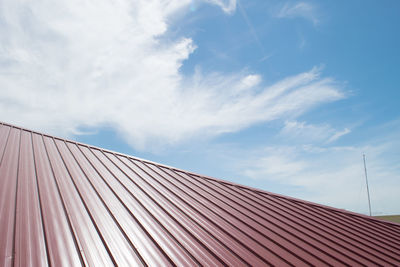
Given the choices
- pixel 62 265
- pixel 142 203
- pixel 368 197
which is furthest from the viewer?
pixel 368 197

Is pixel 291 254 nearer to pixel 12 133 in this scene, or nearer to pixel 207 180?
pixel 207 180

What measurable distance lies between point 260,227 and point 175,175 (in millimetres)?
3998

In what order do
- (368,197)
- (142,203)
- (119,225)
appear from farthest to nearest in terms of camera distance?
(368,197)
(142,203)
(119,225)

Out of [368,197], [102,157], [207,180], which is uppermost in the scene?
[102,157]

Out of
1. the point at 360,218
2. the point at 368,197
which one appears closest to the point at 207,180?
the point at 360,218

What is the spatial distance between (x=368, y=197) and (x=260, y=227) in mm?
40159

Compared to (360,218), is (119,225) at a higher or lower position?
higher

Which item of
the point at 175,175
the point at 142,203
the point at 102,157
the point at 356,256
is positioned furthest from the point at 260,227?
the point at 102,157

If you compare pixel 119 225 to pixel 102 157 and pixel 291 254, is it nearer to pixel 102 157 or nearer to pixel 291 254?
pixel 291 254

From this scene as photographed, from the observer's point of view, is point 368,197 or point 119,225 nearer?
point 119,225

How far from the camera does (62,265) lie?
10.00 feet

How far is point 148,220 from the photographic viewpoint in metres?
5.20

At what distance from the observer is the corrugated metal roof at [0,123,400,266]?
3693 mm

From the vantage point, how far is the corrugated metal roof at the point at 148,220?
12.1 ft
